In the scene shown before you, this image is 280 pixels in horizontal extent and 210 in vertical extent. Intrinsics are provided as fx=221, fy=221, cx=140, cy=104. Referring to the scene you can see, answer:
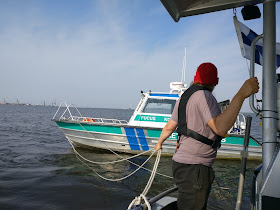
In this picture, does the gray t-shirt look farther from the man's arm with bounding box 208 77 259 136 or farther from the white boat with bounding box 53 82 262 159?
the white boat with bounding box 53 82 262 159

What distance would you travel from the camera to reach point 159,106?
336 inches

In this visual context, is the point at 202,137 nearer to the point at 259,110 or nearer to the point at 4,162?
the point at 259,110

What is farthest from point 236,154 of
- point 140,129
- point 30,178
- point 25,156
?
point 25,156

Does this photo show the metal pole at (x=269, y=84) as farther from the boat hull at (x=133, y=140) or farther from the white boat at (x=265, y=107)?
the boat hull at (x=133, y=140)

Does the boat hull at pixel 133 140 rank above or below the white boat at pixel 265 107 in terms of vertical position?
below

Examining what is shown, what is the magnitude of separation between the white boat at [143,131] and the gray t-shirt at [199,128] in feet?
18.8

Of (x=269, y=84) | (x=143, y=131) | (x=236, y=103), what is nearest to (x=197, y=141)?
(x=236, y=103)

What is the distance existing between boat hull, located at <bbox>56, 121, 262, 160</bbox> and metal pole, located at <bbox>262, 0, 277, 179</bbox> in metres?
6.00

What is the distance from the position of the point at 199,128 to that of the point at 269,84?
57cm

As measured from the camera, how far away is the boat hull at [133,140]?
299 inches

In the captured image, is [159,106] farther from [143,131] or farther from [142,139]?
[142,139]

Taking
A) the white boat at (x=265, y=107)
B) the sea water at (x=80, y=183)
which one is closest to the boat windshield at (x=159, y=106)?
the sea water at (x=80, y=183)

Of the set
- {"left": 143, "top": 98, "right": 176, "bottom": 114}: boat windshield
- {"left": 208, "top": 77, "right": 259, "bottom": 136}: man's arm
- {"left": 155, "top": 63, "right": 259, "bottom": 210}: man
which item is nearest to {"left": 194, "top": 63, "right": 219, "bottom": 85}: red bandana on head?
{"left": 155, "top": 63, "right": 259, "bottom": 210}: man

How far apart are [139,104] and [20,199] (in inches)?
208
